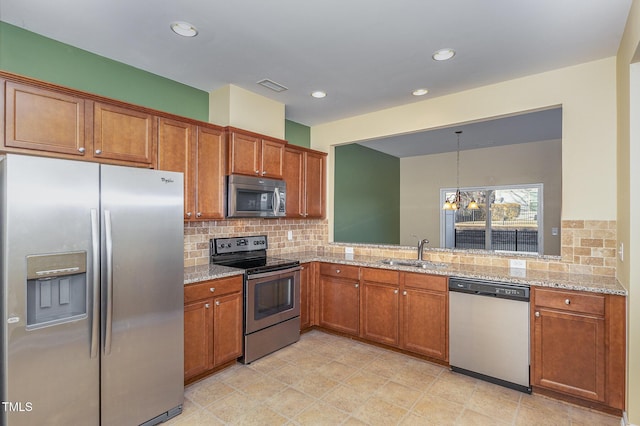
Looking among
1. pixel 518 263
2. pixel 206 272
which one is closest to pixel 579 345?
pixel 518 263

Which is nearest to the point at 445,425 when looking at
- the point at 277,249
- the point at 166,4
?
the point at 277,249

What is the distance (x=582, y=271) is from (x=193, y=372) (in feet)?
11.4

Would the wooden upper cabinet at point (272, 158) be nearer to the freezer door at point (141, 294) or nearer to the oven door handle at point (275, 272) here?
the oven door handle at point (275, 272)

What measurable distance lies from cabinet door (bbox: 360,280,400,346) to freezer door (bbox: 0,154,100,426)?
248cm

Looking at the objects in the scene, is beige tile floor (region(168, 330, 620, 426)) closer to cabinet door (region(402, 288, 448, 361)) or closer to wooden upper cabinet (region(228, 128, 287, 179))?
cabinet door (region(402, 288, 448, 361))

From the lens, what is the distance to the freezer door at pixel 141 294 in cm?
200

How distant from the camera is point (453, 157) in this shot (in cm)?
710

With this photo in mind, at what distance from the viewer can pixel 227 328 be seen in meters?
2.96

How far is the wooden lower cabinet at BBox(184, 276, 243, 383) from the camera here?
A: 267 centimetres

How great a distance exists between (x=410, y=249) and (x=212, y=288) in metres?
2.33

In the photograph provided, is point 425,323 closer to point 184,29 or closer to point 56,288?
point 56,288

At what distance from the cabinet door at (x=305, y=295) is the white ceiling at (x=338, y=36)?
2105 millimetres

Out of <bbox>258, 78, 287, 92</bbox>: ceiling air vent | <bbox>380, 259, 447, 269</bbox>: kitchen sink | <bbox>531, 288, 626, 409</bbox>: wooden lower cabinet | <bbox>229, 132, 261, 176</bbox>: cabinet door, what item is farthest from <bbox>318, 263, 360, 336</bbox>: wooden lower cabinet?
<bbox>258, 78, 287, 92</bbox>: ceiling air vent

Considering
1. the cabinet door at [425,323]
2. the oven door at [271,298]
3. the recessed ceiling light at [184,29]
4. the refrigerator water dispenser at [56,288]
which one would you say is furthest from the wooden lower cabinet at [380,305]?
the recessed ceiling light at [184,29]
